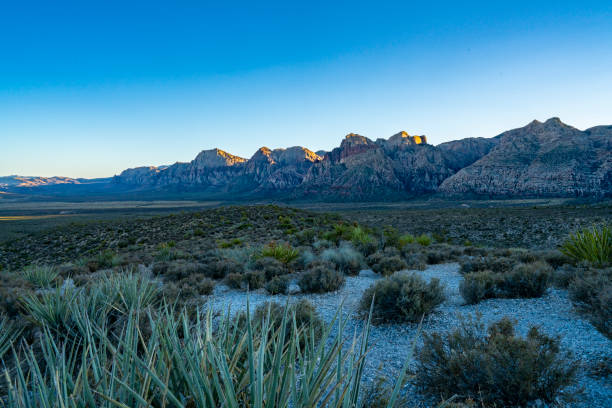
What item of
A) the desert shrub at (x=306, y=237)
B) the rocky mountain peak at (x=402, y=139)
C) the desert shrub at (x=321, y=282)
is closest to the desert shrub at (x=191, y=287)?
the desert shrub at (x=321, y=282)

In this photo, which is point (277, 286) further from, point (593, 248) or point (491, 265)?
point (593, 248)

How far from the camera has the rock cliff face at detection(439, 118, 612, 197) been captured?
66.2m

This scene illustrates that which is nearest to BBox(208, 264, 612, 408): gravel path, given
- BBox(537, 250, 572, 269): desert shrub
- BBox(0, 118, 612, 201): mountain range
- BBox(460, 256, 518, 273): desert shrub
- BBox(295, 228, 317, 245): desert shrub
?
BBox(460, 256, 518, 273): desert shrub

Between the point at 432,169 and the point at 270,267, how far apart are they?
116m

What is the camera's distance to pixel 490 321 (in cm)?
394

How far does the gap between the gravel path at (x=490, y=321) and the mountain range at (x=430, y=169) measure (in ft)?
262

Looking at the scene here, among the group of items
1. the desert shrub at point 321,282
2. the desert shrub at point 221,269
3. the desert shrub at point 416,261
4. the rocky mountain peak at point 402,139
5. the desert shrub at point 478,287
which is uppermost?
the rocky mountain peak at point 402,139

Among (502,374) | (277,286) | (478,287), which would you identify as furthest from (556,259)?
(277,286)

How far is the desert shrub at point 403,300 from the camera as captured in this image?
435cm

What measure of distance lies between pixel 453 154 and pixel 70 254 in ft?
427

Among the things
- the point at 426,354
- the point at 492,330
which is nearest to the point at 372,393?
the point at 426,354

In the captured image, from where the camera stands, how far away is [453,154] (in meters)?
121

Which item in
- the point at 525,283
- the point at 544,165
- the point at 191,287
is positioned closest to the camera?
the point at 525,283

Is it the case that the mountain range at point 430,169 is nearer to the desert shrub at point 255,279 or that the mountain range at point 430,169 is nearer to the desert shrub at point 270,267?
the desert shrub at point 270,267
